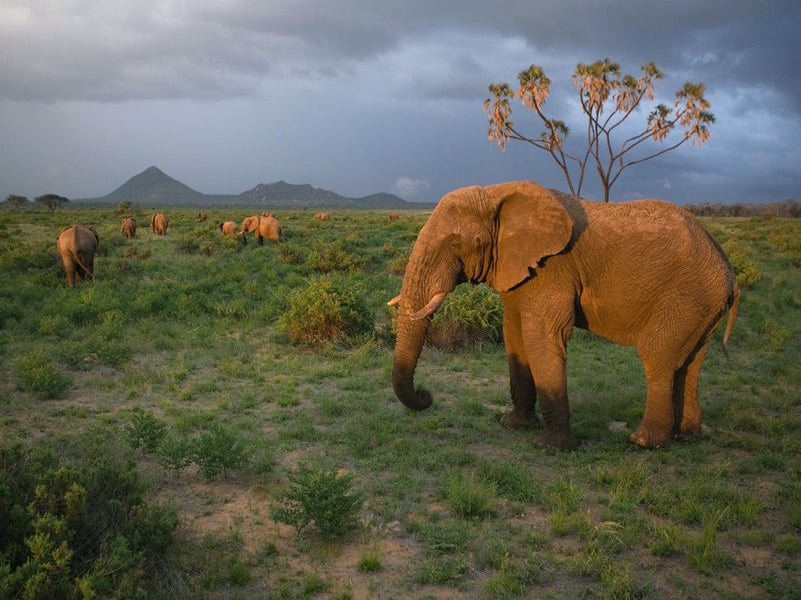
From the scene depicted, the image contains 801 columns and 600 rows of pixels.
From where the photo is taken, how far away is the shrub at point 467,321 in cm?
1049

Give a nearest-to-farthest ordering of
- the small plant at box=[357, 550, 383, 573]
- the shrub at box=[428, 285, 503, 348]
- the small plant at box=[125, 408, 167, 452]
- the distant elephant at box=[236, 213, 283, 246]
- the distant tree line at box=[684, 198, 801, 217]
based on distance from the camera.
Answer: the small plant at box=[357, 550, 383, 573], the small plant at box=[125, 408, 167, 452], the shrub at box=[428, 285, 503, 348], the distant elephant at box=[236, 213, 283, 246], the distant tree line at box=[684, 198, 801, 217]

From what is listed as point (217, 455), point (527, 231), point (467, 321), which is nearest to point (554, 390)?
point (527, 231)

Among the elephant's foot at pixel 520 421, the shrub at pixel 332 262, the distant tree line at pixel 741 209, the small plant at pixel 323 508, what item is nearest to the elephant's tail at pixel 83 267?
the shrub at pixel 332 262

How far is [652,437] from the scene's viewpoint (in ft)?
20.7

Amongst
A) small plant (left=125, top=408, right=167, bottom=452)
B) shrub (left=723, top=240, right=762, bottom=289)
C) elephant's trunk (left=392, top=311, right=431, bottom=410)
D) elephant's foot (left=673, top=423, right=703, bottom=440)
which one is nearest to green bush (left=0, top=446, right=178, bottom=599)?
small plant (left=125, top=408, right=167, bottom=452)

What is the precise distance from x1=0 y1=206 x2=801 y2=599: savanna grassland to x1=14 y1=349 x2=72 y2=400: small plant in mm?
29

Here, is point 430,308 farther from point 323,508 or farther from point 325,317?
point 325,317

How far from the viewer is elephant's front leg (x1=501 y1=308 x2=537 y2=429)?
700cm

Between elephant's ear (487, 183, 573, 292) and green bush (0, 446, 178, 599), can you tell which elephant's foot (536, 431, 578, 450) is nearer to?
elephant's ear (487, 183, 573, 292)

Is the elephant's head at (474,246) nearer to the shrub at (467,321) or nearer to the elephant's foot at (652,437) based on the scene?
the elephant's foot at (652,437)

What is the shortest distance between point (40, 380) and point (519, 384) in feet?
18.7

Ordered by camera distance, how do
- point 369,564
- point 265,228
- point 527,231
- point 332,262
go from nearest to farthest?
point 369,564 < point 527,231 < point 332,262 < point 265,228

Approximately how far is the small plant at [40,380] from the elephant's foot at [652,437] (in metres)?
6.69

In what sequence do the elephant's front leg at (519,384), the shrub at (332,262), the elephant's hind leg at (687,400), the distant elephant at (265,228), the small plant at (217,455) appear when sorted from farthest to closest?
the distant elephant at (265,228) < the shrub at (332,262) < the elephant's front leg at (519,384) < the elephant's hind leg at (687,400) < the small plant at (217,455)
